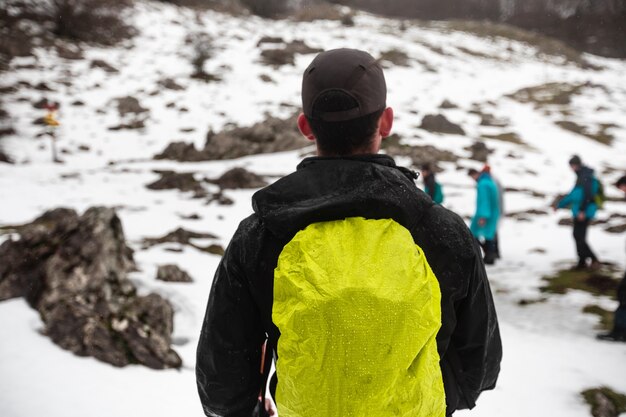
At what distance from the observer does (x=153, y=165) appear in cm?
1325

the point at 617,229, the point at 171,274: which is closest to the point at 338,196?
the point at 171,274

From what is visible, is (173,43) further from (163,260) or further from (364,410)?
(364,410)

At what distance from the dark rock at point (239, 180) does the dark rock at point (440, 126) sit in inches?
375

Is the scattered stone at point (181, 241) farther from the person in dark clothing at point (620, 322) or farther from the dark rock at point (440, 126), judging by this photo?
the dark rock at point (440, 126)

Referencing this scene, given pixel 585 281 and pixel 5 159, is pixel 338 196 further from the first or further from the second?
pixel 5 159

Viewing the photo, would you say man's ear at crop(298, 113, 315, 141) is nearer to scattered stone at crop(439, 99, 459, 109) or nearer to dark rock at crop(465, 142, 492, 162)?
dark rock at crop(465, 142, 492, 162)

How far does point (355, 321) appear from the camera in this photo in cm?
101

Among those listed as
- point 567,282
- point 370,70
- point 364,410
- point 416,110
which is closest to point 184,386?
point 364,410

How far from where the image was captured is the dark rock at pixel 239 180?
1088 centimetres

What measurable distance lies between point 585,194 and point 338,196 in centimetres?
634

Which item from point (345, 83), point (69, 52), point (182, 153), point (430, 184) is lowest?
point (182, 153)

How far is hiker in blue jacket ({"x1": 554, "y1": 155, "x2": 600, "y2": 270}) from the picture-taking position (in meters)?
6.04

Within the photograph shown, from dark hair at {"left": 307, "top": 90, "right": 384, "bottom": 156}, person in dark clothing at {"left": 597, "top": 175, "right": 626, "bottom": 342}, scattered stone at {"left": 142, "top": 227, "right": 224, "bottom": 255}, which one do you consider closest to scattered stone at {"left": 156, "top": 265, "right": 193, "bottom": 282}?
scattered stone at {"left": 142, "top": 227, "right": 224, "bottom": 255}

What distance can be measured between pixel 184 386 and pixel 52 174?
10720 mm
